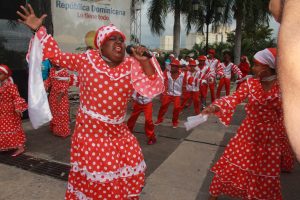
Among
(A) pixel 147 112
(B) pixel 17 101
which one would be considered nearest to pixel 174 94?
(A) pixel 147 112

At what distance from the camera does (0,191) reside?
373cm

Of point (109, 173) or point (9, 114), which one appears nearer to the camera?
point (109, 173)

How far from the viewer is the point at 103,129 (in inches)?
99.1

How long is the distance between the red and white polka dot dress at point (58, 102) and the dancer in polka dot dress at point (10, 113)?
107cm

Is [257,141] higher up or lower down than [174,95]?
higher up

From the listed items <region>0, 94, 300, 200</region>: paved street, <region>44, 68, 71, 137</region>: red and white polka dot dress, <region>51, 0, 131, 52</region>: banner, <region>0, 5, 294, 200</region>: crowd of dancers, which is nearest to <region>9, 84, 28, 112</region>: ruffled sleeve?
<region>0, 94, 300, 200</region>: paved street

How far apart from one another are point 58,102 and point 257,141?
4300 mm

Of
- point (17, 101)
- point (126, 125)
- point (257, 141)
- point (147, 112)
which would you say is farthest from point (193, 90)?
point (126, 125)

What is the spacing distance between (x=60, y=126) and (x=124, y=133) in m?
3.84

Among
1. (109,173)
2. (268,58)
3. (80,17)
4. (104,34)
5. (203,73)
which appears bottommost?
(109,173)

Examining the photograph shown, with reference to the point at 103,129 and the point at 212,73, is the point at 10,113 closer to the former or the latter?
the point at 103,129

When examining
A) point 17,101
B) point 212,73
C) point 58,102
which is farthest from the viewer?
point 212,73

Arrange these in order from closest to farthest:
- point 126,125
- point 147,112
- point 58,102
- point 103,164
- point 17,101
→ point 103,164
point 126,125
point 17,101
point 147,112
point 58,102

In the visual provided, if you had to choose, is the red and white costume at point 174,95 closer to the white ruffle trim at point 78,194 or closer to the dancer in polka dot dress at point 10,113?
the dancer in polka dot dress at point 10,113
